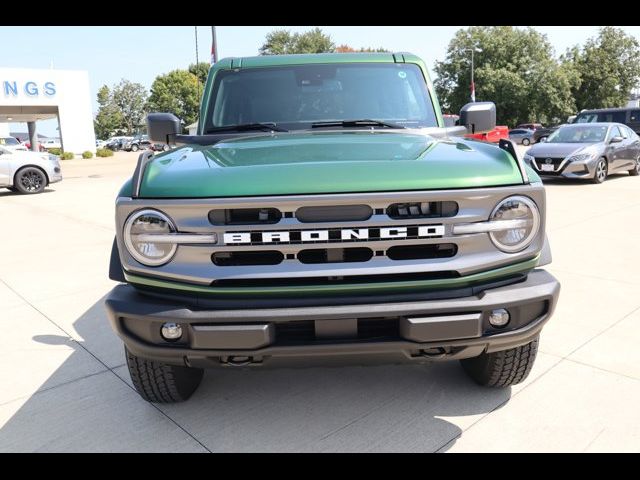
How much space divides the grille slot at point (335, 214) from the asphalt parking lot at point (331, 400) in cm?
108

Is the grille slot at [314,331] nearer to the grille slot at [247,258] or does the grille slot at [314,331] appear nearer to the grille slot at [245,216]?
the grille slot at [247,258]

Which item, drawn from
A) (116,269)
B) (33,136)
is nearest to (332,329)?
(116,269)

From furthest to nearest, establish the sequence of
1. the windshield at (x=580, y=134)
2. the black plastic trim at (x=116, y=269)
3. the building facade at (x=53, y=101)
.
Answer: the building facade at (x=53, y=101), the windshield at (x=580, y=134), the black plastic trim at (x=116, y=269)

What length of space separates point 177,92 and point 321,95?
8841 centimetres

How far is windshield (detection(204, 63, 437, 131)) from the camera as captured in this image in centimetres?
358

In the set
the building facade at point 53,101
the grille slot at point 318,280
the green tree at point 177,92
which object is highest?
the green tree at point 177,92

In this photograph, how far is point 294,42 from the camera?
72.1 meters

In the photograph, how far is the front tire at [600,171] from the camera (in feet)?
39.4

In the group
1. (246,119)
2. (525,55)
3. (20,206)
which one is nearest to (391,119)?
(246,119)

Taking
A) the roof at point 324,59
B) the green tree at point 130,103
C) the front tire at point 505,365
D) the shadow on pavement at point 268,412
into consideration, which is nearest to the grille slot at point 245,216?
the shadow on pavement at point 268,412

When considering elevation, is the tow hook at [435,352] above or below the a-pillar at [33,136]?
below

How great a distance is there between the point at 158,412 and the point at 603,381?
243cm

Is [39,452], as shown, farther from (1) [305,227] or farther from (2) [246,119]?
(2) [246,119]

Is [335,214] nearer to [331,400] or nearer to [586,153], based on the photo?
[331,400]
